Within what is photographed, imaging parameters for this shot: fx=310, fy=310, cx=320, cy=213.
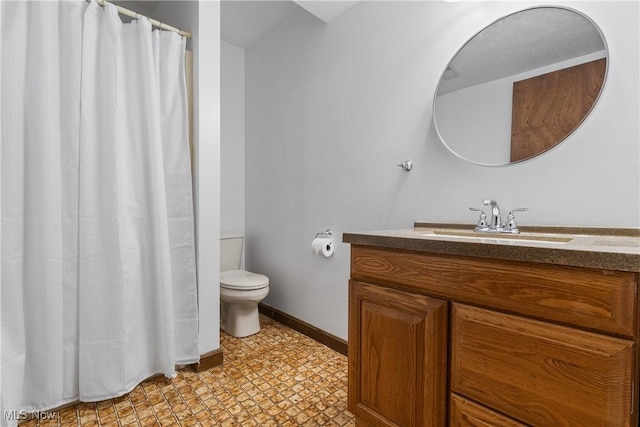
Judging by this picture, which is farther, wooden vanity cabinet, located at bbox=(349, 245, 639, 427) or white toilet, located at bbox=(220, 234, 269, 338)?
white toilet, located at bbox=(220, 234, 269, 338)

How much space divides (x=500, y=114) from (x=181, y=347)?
2059 mm

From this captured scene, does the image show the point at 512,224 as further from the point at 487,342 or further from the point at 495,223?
the point at 487,342

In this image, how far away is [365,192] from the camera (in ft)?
6.29

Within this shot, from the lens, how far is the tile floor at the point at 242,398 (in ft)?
4.67

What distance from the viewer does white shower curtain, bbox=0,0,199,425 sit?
132 centimetres

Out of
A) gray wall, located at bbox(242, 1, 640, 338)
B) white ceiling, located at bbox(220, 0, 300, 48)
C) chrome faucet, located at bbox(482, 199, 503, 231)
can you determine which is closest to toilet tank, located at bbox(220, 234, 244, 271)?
gray wall, located at bbox(242, 1, 640, 338)

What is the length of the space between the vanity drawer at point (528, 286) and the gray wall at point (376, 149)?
0.57 meters

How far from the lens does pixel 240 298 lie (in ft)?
7.26

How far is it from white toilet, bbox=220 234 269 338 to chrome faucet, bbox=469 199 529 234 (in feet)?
5.03

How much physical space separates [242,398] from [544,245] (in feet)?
5.00

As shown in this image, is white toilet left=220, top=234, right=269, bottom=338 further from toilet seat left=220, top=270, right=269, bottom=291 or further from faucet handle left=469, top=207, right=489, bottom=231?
faucet handle left=469, top=207, right=489, bottom=231

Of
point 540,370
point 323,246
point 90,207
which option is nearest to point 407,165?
point 323,246

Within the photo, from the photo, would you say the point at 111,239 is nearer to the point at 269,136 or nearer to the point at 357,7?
the point at 269,136

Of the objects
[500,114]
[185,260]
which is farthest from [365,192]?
[185,260]
